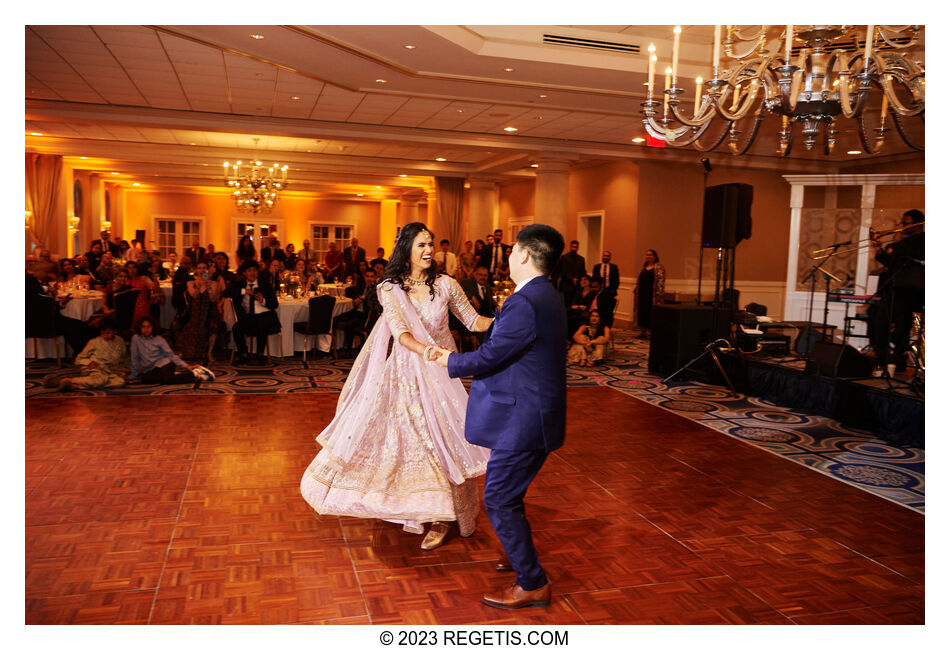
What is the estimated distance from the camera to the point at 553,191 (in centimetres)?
1245

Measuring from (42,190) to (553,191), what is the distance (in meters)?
10.7

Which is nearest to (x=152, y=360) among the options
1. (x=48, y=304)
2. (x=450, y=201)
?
(x=48, y=304)

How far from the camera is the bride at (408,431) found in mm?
3256

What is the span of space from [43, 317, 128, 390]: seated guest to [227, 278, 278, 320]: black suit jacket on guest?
1251 millimetres

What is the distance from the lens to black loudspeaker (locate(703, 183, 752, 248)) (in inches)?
315

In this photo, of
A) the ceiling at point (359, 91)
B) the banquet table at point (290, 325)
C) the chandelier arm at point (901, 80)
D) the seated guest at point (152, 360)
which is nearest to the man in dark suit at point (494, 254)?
the ceiling at point (359, 91)

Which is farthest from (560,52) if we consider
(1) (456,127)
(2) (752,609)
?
(2) (752,609)

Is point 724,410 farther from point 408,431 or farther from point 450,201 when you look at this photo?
point 450,201

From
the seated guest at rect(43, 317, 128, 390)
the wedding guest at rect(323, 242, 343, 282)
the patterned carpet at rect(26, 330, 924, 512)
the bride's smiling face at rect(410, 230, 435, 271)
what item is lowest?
the patterned carpet at rect(26, 330, 924, 512)

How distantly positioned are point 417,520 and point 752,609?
1.44 metres

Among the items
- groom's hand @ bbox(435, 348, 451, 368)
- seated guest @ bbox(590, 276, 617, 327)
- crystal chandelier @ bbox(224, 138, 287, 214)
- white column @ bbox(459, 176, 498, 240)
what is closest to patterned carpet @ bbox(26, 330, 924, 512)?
seated guest @ bbox(590, 276, 617, 327)

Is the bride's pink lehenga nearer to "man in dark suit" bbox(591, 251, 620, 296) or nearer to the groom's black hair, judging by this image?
the groom's black hair

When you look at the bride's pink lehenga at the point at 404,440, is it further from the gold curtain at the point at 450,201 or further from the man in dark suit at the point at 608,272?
the gold curtain at the point at 450,201

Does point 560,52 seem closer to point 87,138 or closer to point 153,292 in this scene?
point 153,292
